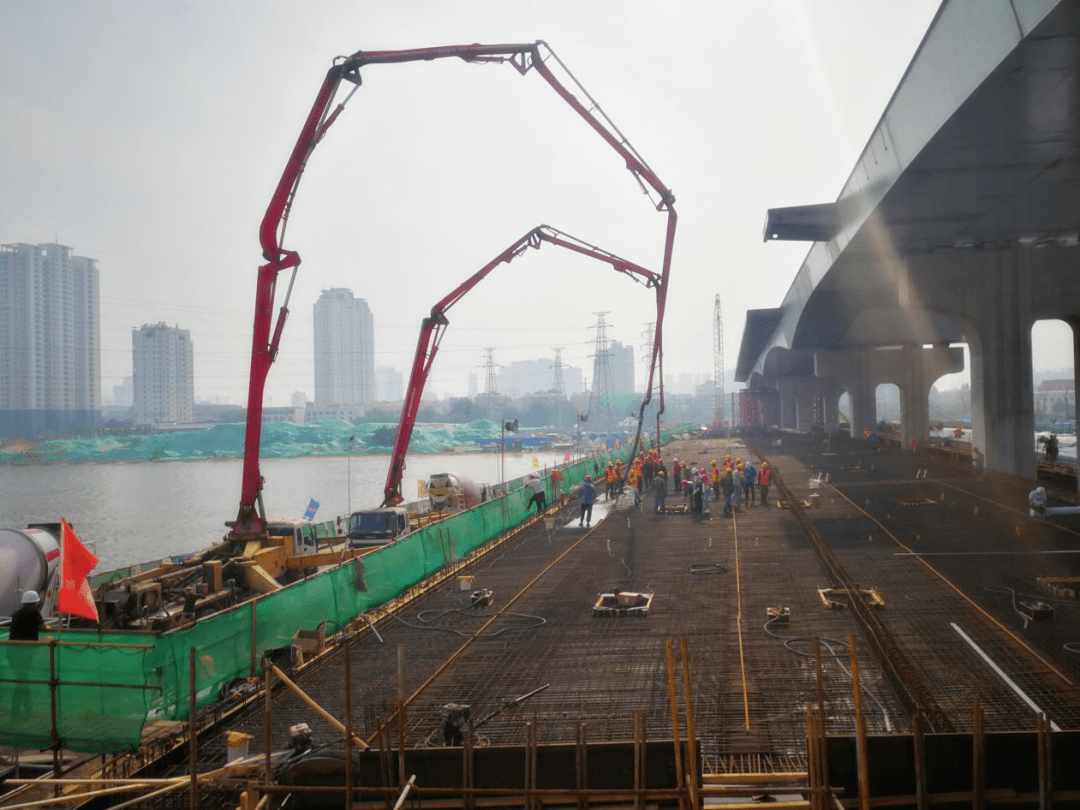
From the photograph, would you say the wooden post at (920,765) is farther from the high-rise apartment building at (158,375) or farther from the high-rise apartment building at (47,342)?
the high-rise apartment building at (158,375)

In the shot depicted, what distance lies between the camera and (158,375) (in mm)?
178250

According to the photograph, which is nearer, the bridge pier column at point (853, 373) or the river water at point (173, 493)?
the river water at point (173, 493)

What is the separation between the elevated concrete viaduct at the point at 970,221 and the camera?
43.3 ft

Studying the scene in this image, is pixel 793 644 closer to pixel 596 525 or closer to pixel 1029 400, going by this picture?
pixel 596 525

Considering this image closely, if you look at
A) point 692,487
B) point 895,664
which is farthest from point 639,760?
point 692,487

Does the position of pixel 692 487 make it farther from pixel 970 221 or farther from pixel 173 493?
pixel 173 493

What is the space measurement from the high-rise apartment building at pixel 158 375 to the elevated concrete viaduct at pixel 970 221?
14895 centimetres

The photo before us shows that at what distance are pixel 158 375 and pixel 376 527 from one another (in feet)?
569

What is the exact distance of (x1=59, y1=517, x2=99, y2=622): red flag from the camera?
11.2 m

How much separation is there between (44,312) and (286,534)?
464 feet

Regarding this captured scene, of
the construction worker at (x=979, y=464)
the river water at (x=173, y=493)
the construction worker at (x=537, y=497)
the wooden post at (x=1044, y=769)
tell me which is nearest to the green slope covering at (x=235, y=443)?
the river water at (x=173, y=493)

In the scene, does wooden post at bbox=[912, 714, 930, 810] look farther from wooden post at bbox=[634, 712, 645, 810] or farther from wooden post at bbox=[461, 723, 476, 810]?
wooden post at bbox=[461, 723, 476, 810]

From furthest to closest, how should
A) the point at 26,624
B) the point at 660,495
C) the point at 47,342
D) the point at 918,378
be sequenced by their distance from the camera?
1. the point at 47,342
2. the point at 918,378
3. the point at 660,495
4. the point at 26,624

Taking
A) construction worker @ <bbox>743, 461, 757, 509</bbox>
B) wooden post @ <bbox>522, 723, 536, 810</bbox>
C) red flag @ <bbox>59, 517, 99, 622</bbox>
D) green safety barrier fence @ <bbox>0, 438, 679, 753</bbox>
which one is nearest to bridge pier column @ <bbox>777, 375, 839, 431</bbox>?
construction worker @ <bbox>743, 461, 757, 509</bbox>
